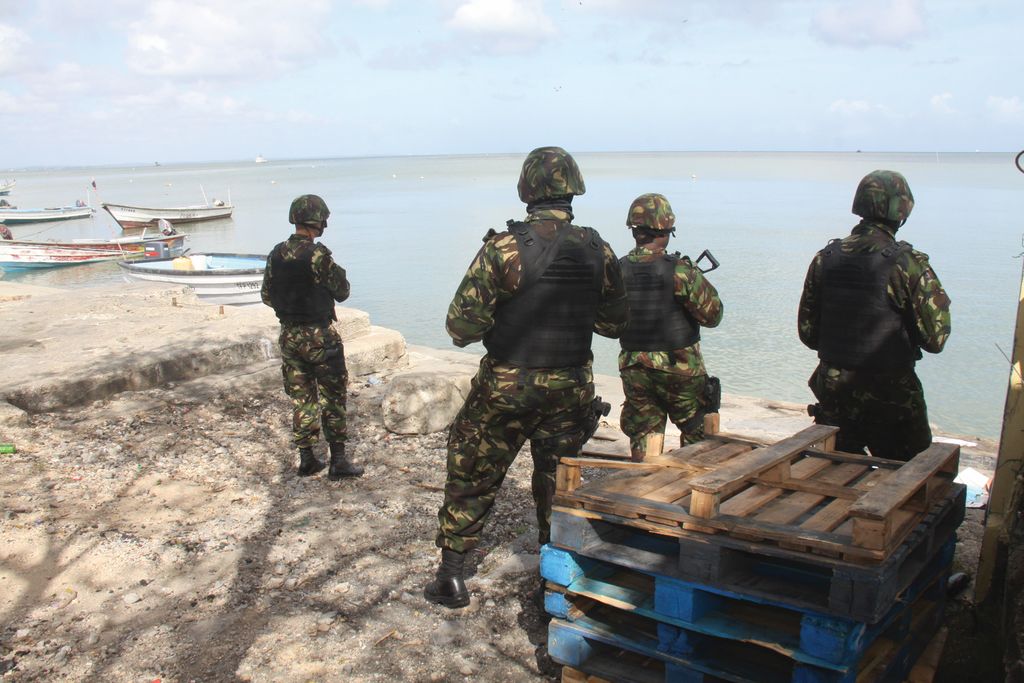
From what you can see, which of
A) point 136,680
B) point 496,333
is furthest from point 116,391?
point 496,333

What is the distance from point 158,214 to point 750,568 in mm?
45754

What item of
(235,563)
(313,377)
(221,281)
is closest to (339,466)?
(313,377)

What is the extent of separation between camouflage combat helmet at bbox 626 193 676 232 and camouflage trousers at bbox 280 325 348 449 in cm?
225

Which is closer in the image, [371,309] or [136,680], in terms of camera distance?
[136,680]

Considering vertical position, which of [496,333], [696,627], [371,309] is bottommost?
[371,309]

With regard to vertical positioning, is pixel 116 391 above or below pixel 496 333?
below

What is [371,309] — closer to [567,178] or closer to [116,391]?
[116,391]

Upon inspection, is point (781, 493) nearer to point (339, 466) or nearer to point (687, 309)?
point (687, 309)

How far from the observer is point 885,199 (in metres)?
4.04

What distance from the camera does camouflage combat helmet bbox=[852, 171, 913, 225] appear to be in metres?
4.04

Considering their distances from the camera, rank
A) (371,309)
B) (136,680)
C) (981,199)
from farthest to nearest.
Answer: (981,199) → (371,309) → (136,680)

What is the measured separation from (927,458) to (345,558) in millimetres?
2950

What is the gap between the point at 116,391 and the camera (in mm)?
7223

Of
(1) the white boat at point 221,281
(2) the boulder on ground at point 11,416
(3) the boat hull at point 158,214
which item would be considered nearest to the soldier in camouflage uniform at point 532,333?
(2) the boulder on ground at point 11,416
